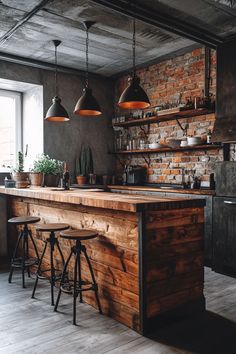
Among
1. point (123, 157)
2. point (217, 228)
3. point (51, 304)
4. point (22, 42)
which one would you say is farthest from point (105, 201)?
point (123, 157)

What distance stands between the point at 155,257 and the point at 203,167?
293cm

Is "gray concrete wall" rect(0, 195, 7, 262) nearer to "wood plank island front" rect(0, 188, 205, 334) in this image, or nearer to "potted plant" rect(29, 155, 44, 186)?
"potted plant" rect(29, 155, 44, 186)

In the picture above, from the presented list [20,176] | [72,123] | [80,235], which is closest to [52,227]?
[80,235]

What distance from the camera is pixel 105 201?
2881mm

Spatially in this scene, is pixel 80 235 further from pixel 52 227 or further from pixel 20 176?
pixel 20 176

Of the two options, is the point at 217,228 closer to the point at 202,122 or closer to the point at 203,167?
the point at 203,167

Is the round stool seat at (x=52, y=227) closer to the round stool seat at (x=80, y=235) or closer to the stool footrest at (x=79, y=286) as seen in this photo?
the round stool seat at (x=80, y=235)

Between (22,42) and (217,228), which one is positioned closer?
(217,228)

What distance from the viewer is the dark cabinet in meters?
4.23

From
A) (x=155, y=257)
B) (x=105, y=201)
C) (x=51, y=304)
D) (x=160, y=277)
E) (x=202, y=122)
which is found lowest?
(x=51, y=304)

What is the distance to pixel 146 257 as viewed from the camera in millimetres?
2752

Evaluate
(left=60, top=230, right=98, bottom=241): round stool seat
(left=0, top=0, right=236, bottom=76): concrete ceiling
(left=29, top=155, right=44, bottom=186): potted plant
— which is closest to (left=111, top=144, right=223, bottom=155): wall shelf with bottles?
(left=0, top=0, right=236, bottom=76): concrete ceiling

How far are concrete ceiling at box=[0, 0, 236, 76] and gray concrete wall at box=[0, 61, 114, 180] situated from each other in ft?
1.04

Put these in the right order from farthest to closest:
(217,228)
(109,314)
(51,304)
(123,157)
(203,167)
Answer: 1. (123,157)
2. (203,167)
3. (217,228)
4. (51,304)
5. (109,314)
